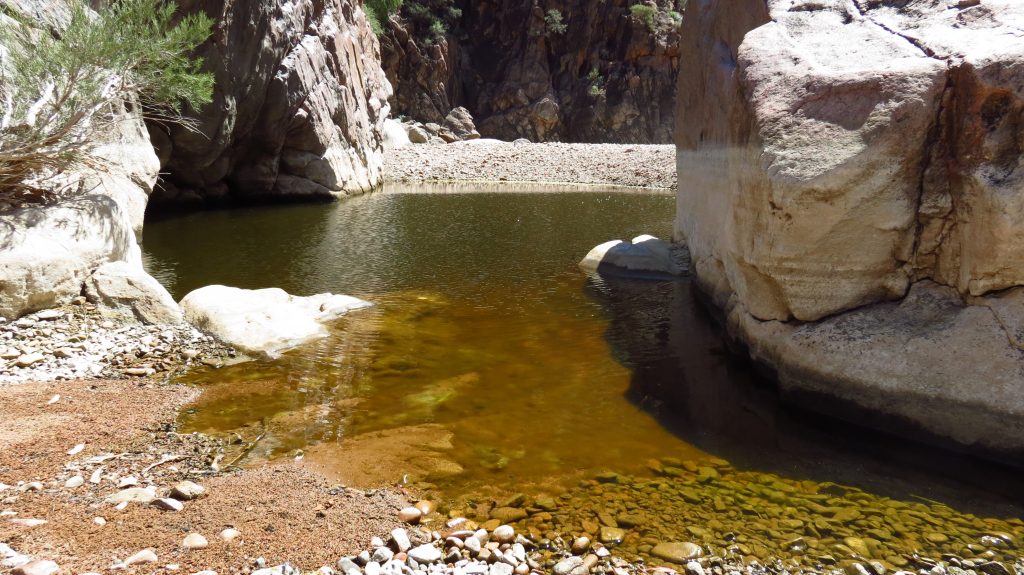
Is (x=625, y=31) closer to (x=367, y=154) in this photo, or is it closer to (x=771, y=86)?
(x=367, y=154)

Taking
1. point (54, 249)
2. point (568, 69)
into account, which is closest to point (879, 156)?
point (54, 249)

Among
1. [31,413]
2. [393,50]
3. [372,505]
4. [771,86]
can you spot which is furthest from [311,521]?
[393,50]

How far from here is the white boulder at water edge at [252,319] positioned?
28.8 ft

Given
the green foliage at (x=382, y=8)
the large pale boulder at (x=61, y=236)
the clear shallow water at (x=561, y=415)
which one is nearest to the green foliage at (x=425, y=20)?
the green foliage at (x=382, y=8)

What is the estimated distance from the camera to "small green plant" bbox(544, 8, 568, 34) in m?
58.9

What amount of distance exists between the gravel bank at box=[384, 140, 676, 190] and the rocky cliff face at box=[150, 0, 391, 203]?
6.02 metres

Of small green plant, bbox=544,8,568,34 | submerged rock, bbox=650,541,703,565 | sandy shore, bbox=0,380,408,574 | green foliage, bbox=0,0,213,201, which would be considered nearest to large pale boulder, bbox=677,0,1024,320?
submerged rock, bbox=650,541,703,565

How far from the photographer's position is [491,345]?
9.47 m

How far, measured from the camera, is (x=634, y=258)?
48.3ft

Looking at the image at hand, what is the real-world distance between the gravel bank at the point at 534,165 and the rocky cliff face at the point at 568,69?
16.3 metres

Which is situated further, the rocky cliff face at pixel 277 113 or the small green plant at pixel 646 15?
the small green plant at pixel 646 15

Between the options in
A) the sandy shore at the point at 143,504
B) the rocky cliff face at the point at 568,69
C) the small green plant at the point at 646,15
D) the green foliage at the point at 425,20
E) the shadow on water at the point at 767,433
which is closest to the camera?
the sandy shore at the point at 143,504

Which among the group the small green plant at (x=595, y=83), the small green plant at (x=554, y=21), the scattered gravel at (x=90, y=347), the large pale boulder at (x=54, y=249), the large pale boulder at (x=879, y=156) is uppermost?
the small green plant at (x=554, y=21)

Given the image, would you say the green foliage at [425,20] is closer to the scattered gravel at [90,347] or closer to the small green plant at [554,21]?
the small green plant at [554,21]
